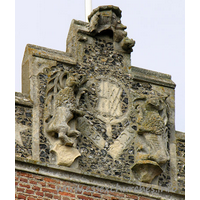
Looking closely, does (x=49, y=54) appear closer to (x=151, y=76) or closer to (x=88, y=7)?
(x=151, y=76)

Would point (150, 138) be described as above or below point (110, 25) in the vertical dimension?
below

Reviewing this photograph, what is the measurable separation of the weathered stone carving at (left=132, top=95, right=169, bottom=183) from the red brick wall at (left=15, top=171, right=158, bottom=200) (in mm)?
774

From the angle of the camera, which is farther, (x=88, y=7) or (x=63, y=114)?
(x=88, y=7)

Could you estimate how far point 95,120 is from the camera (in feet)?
72.6

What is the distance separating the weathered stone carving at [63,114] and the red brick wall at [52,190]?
1.37ft

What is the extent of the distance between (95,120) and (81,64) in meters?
1.12

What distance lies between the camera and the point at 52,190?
2111 cm

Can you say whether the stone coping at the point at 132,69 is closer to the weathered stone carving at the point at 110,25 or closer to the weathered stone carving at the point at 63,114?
the weathered stone carving at the point at 63,114

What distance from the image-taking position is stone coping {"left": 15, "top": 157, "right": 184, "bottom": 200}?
2111 cm

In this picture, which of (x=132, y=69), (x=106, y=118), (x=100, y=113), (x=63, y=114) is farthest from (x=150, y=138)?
(x=63, y=114)

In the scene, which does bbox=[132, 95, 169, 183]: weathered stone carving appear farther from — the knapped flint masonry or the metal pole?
the metal pole

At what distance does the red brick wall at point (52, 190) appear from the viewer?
20938 millimetres

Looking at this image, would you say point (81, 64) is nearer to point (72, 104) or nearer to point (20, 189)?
point (72, 104)

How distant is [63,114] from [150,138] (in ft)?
5.51
